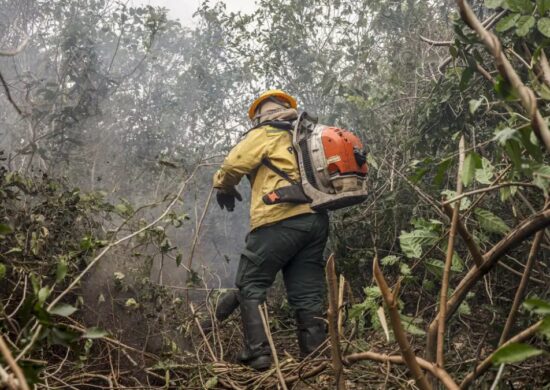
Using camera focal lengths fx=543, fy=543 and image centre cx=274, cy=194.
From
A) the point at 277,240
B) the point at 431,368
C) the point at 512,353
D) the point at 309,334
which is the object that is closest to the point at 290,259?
the point at 277,240

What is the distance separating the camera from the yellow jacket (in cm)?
361

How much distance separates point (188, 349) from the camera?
3.44 m

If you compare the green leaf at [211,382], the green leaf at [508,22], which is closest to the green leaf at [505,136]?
the green leaf at [508,22]

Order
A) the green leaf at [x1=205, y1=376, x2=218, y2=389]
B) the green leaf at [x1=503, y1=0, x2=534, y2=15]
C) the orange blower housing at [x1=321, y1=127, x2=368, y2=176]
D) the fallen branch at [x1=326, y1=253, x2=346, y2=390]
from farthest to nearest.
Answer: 1. the orange blower housing at [x1=321, y1=127, x2=368, y2=176]
2. the green leaf at [x1=205, y1=376, x2=218, y2=389]
3. the green leaf at [x1=503, y1=0, x2=534, y2=15]
4. the fallen branch at [x1=326, y1=253, x2=346, y2=390]

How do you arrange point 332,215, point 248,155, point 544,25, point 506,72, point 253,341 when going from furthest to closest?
point 332,215
point 248,155
point 253,341
point 544,25
point 506,72

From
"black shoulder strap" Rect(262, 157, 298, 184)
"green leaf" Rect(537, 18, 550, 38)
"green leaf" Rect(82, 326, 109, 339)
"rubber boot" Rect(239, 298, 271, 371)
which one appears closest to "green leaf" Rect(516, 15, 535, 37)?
"green leaf" Rect(537, 18, 550, 38)

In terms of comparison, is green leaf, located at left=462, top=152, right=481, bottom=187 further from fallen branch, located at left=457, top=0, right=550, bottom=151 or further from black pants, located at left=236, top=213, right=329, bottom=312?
black pants, located at left=236, top=213, right=329, bottom=312

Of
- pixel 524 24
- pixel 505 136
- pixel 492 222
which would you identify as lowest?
pixel 492 222

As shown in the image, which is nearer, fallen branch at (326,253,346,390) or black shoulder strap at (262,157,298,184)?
fallen branch at (326,253,346,390)

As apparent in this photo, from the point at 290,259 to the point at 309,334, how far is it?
53 cm

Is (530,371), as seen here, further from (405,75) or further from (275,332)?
(405,75)

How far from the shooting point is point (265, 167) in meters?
3.74

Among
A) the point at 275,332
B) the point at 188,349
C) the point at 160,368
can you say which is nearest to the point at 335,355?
the point at 160,368

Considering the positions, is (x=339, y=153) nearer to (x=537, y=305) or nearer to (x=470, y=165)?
(x=470, y=165)
